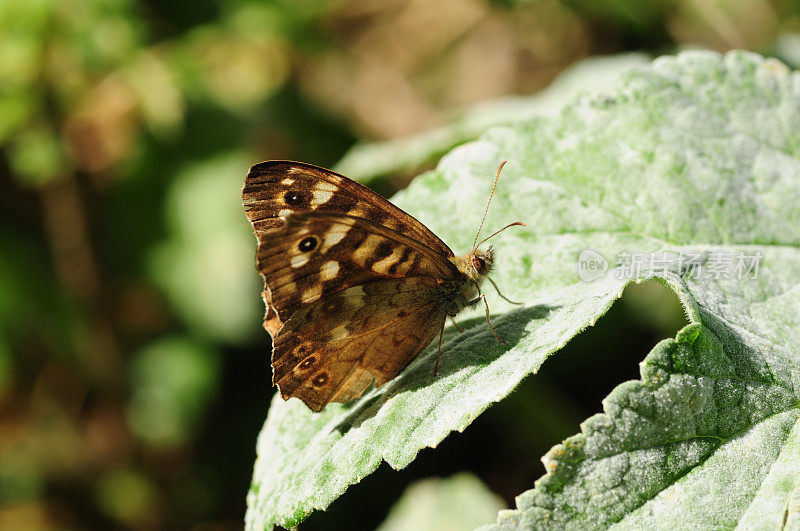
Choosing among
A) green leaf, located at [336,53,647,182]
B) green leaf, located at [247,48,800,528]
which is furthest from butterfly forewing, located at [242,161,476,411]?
green leaf, located at [336,53,647,182]

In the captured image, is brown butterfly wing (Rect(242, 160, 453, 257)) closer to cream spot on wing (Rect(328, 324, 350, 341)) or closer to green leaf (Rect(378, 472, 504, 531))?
cream spot on wing (Rect(328, 324, 350, 341))

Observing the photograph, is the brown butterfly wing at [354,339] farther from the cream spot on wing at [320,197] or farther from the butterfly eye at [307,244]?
the cream spot on wing at [320,197]

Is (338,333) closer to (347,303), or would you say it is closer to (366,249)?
(347,303)

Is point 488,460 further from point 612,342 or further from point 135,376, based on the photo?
point 135,376

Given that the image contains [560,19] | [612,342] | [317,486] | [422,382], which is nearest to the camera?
[317,486]

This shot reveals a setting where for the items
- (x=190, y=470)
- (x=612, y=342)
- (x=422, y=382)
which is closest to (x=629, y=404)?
(x=422, y=382)

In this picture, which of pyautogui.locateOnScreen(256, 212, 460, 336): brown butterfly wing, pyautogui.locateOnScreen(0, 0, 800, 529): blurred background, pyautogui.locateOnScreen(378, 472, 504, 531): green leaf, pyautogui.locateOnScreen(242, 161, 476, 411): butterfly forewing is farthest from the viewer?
pyautogui.locateOnScreen(0, 0, 800, 529): blurred background
